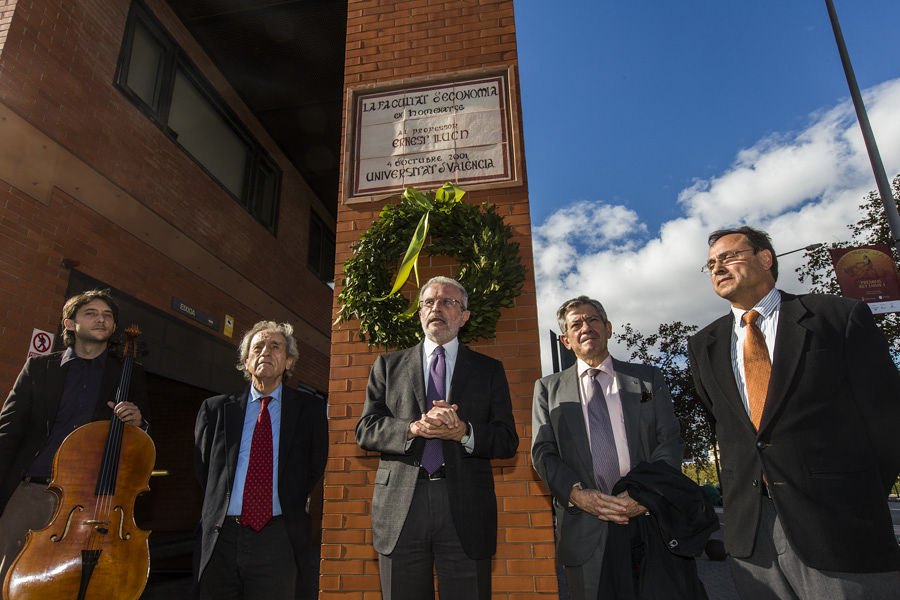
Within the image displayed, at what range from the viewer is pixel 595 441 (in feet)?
8.43

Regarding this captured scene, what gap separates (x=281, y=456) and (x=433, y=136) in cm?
274

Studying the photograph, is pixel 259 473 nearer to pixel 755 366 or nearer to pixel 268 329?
pixel 268 329

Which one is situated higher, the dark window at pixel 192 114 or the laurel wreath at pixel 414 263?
the dark window at pixel 192 114

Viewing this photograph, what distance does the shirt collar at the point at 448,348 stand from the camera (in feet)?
8.88

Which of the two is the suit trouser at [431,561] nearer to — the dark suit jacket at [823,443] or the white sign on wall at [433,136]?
the dark suit jacket at [823,443]

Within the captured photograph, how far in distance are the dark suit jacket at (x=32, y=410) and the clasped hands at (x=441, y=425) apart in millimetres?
2007

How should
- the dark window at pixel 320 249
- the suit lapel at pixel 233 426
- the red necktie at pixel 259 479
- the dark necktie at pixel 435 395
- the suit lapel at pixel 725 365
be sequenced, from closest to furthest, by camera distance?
the suit lapel at pixel 725 365 < the dark necktie at pixel 435 395 < the red necktie at pixel 259 479 < the suit lapel at pixel 233 426 < the dark window at pixel 320 249

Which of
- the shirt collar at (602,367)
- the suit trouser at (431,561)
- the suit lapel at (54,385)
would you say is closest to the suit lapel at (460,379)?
the suit trouser at (431,561)

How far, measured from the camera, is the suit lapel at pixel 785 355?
2.00 meters

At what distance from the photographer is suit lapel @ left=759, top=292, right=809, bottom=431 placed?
78.8 inches

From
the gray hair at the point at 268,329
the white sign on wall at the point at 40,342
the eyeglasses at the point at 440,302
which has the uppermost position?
the white sign on wall at the point at 40,342

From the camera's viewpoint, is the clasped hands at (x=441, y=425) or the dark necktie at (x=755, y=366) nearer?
the dark necktie at (x=755, y=366)

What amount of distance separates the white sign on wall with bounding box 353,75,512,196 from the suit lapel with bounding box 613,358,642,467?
1951 mm

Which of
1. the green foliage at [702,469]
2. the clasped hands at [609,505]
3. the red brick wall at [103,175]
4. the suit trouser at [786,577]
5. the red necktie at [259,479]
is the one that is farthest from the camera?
the green foliage at [702,469]
